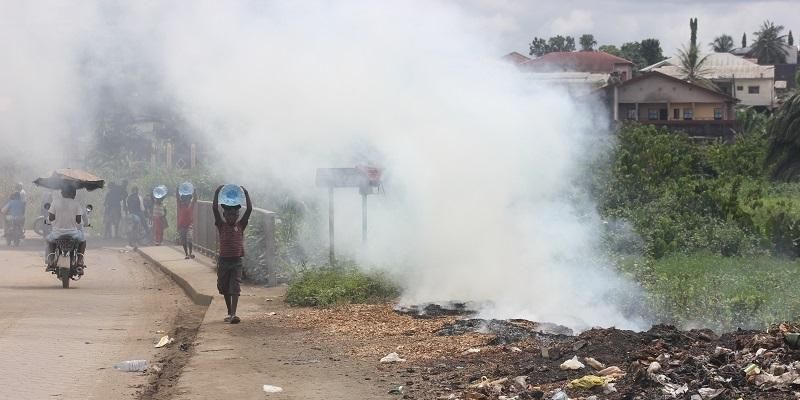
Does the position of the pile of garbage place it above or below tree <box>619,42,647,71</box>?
below

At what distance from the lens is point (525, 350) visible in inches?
380

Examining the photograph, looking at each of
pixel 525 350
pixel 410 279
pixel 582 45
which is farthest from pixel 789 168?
pixel 582 45

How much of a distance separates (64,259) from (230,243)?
4960 millimetres

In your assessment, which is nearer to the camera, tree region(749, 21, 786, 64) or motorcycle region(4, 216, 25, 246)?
motorcycle region(4, 216, 25, 246)

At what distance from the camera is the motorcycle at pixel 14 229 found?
27547 mm

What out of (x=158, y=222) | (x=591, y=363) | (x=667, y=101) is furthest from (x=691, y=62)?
(x=591, y=363)

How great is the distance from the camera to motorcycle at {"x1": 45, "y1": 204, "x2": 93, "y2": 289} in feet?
56.4

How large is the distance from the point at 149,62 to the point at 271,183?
13.5ft

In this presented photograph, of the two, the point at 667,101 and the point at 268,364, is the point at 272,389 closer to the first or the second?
the point at 268,364

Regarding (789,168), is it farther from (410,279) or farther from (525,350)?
(525,350)

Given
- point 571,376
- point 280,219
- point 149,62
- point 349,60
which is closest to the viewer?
point 571,376

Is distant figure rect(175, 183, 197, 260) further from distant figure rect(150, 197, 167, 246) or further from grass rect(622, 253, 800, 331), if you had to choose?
grass rect(622, 253, 800, 331)

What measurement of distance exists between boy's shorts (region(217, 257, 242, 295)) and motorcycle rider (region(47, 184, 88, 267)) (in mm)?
5028

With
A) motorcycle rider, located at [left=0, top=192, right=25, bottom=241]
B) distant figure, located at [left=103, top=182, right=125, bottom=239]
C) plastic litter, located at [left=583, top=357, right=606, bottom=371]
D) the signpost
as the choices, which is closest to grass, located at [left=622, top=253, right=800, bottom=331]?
plastic litter, located at [left=583, top=357, right=606, bottom=371]
